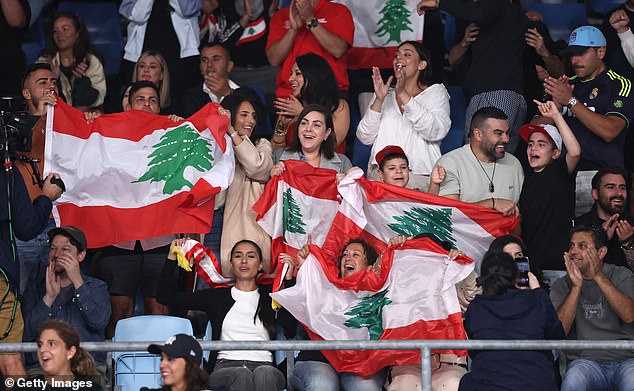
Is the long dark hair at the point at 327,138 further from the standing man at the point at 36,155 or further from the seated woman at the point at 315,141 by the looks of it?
the standing man at the point at 36,155

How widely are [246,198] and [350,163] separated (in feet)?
2.86

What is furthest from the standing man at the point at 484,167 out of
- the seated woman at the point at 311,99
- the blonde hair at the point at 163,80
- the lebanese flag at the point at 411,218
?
the blonde hair at the point at 163,80

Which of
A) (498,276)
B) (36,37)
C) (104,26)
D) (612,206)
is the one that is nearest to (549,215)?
(612,206)

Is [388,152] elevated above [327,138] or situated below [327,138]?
below

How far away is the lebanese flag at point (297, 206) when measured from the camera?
31.3 ft

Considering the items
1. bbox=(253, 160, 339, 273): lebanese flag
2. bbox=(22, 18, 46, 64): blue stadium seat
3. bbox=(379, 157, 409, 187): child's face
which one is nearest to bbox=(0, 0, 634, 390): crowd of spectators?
bbox=(379, 157, 409, 187): child's face

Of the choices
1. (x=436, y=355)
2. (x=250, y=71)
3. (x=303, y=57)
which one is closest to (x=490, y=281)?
(x=436, y=355)

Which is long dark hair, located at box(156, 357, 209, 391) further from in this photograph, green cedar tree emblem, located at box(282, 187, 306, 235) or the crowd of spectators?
green cedar tree emblem, located at box(282, 187, 306, 235)

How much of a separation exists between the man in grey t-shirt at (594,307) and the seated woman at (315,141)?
196 cm

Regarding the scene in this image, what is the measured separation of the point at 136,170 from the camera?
9852mm

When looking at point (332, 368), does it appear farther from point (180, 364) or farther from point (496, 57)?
point (496, 57)

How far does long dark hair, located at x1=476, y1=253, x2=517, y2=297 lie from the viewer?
8.20m

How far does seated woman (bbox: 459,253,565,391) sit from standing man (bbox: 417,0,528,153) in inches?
109

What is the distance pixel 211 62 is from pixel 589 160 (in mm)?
3297
